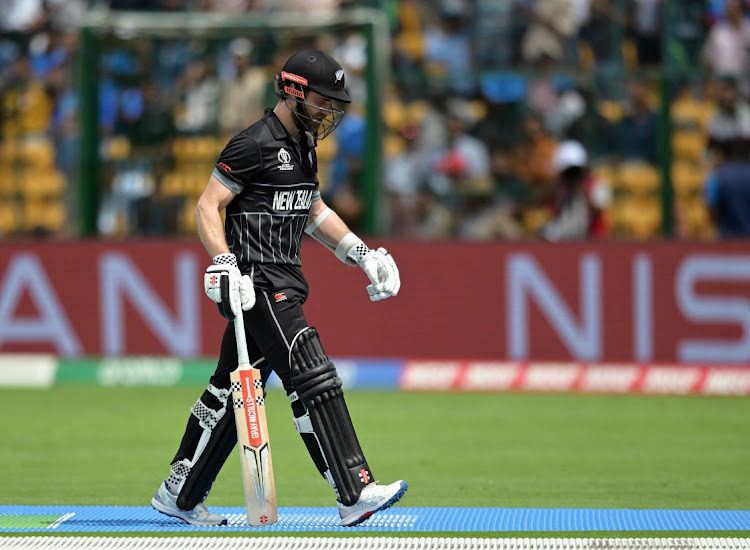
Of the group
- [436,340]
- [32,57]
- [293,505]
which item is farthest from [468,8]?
[293,505]

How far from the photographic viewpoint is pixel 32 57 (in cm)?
1404

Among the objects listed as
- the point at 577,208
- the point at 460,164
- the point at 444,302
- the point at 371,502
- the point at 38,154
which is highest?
the point at 38,154

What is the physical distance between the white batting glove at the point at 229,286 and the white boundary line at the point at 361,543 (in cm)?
98

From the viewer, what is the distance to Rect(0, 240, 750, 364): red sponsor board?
39.6 ft

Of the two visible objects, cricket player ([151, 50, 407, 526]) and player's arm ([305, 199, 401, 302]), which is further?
player's arm ([305, 199, 401, 302])

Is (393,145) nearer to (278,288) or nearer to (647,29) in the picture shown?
(647,29)

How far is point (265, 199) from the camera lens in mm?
5855

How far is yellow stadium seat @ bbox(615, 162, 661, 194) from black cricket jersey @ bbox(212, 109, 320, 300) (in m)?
6.97

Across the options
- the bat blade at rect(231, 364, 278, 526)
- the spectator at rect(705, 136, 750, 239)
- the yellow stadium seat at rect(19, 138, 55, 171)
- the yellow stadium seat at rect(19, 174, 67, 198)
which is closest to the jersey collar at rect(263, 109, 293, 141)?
the bat blade at rect(231, 364, 278, 526)

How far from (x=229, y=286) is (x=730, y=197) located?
8.01m

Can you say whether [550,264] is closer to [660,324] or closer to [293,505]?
[660,324]

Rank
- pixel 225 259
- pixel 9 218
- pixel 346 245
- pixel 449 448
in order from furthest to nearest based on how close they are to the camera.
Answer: pixel 9 218, pixel 449 448, pixel 346 245, pixel 225 259

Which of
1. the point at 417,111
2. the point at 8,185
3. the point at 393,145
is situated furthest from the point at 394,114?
the point at 8,185

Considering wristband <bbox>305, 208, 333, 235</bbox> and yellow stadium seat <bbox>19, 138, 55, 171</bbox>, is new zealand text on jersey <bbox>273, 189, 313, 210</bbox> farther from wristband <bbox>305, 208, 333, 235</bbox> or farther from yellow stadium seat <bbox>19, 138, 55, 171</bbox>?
yellow stadium seat <bbox>19, 138, 55, 171</bbox>
